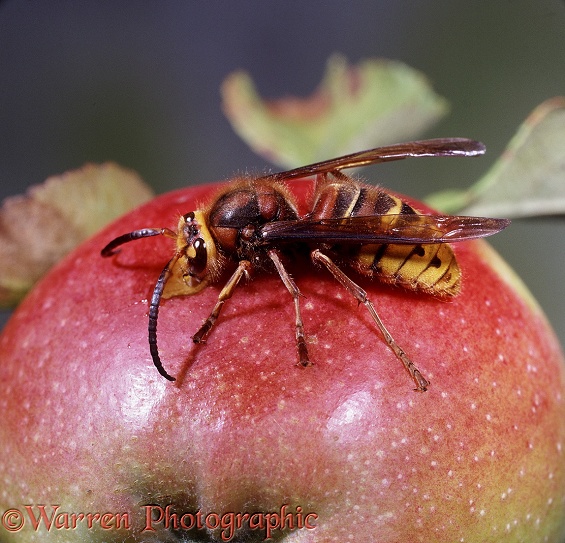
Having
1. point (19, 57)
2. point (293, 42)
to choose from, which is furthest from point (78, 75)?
point (293, 42)

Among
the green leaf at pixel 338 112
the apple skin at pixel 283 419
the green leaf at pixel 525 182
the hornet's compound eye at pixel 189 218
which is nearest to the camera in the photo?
the apple skin at pixel 283 419

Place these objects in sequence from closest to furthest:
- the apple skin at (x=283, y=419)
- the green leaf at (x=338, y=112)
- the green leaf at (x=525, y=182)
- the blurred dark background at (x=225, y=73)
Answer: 1. the apple skin at (x=283, y=419)
2. the green leaf at (x=525, y=182)
3. the green leaf at (x=338, y=112)
4. the blurred dark background at (x=225, y=73)

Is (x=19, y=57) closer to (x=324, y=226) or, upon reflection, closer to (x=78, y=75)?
(x=78, y=75)

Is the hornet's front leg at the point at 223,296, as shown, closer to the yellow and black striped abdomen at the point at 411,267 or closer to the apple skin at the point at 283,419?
the apple skin at the point at 283,419

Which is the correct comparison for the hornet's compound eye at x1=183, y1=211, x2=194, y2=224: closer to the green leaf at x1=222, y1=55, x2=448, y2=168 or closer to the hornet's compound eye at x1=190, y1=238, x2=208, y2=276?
the hornet's compound eye at x1=190, y1=238, x2=208, y2=276

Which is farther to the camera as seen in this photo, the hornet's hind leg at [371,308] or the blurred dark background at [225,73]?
the blurred dark background at [225,73]

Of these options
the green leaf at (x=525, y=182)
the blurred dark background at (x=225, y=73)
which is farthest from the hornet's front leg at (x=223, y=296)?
the blurred dark background at (x=225, y=73)

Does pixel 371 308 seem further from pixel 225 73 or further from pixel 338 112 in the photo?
pixel 225 73
